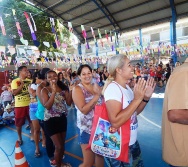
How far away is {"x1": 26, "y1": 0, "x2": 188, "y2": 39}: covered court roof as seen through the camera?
48.9 feet

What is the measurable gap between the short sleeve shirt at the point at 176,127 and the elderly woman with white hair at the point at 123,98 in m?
0.23

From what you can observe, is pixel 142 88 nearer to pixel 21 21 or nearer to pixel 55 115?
pixel 55 115

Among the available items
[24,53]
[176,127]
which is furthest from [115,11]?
[176,127]

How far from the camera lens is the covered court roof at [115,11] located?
48.9 ft

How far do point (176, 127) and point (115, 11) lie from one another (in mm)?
17395

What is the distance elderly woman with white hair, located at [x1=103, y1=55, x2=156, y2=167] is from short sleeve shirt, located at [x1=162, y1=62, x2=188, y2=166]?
23 centimetres

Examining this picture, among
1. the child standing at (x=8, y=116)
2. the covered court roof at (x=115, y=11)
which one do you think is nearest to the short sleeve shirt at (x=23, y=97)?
the child standing at (x=8, y=116)

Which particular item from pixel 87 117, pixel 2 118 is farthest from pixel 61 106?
pixel 2 118

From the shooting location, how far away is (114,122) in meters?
1.30

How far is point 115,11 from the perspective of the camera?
1689 cm

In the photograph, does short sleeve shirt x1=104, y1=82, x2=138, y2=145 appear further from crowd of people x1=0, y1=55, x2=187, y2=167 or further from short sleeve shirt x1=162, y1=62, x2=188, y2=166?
short sleeve shirt x1=162, y1=62, x2=188, y2=166

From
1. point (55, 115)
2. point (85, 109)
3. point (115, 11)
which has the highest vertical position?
point (115, 11)

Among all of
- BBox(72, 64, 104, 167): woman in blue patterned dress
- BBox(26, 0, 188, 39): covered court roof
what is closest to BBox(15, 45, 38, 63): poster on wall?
BBox(26, 0, 188, 39): covered court roof

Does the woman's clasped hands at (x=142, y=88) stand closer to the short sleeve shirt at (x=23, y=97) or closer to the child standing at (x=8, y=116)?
the short sleeve shirt at (x=23, y=97)
